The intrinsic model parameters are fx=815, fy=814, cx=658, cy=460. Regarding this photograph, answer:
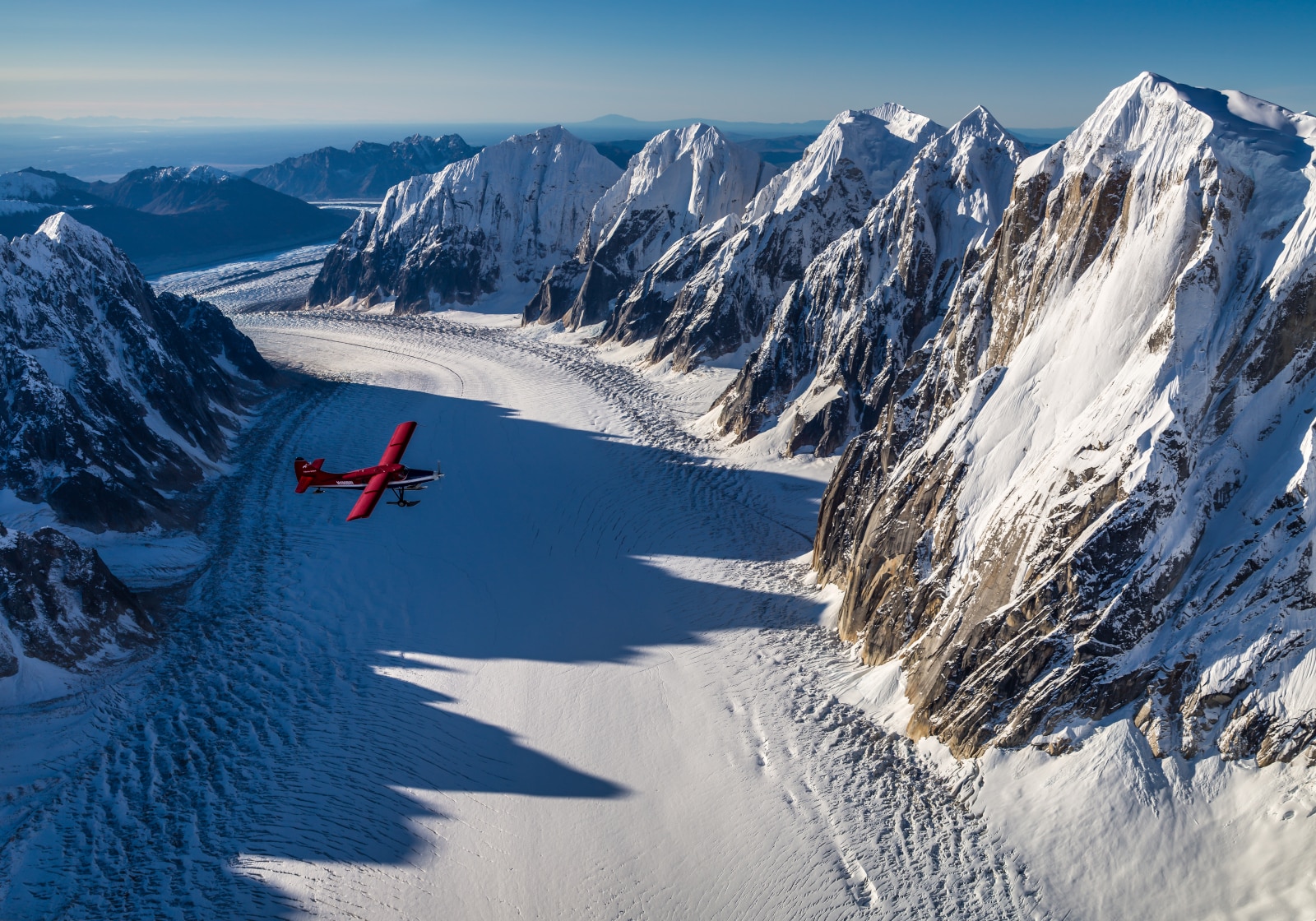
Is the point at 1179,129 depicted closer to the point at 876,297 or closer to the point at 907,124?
the point at 876,297

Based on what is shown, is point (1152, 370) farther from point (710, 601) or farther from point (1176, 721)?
point (710, 601)

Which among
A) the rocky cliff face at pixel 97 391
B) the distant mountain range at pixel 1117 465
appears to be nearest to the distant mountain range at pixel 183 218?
the rocky cliff face at pixel 97 391

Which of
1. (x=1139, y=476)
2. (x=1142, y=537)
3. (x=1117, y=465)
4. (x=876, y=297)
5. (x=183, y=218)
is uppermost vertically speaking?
(x=183, y=218)

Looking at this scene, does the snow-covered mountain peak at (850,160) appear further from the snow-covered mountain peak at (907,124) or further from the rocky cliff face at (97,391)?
the rocky cliff face at (97,391)

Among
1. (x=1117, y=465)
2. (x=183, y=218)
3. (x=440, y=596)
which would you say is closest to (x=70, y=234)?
(x=440, y=596)

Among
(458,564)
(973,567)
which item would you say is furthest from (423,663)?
(973,567)

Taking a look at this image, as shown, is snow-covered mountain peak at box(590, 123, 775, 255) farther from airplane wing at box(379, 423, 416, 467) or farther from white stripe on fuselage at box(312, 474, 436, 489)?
white stripe on fuselage at box(312, 474, 436, 489)
